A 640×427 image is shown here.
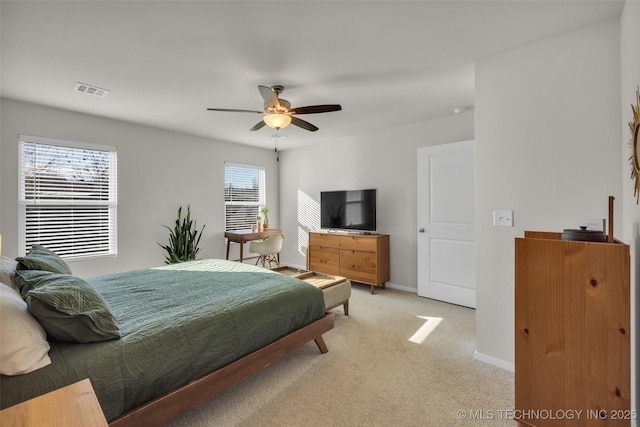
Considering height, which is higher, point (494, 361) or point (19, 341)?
point (19, 341)

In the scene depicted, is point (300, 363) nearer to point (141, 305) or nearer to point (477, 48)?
point (141, 305)

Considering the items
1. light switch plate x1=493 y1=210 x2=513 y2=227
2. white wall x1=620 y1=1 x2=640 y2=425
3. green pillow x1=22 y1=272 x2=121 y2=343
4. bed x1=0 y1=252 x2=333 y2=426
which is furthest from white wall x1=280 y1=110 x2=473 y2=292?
green pillow x1=22 y1=272 x2=121 y2=343

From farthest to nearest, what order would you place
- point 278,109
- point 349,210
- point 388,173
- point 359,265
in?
point 349,210, point 388,173, point 359,265, point 278,109

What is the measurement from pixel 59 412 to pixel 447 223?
3721 millimetres

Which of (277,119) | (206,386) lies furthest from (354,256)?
(206,386)

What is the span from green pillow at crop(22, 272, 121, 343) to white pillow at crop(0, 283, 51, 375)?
0.16ft

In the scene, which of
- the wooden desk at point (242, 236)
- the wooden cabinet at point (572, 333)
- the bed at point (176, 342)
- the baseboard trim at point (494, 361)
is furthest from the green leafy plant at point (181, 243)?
the wooden cabinet at point (572, 333)

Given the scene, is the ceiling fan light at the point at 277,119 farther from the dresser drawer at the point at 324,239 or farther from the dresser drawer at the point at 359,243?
the dresser drawer at the point at 324,239

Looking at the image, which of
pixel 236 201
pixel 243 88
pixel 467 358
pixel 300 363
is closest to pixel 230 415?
pixel 300 363

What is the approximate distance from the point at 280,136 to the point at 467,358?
3.92 m

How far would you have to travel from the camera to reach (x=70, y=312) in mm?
1286

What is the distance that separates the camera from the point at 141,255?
162 inches

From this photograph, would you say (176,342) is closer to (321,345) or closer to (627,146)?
(321,345)

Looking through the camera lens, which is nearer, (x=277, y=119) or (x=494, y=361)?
(x=494, y=361)
